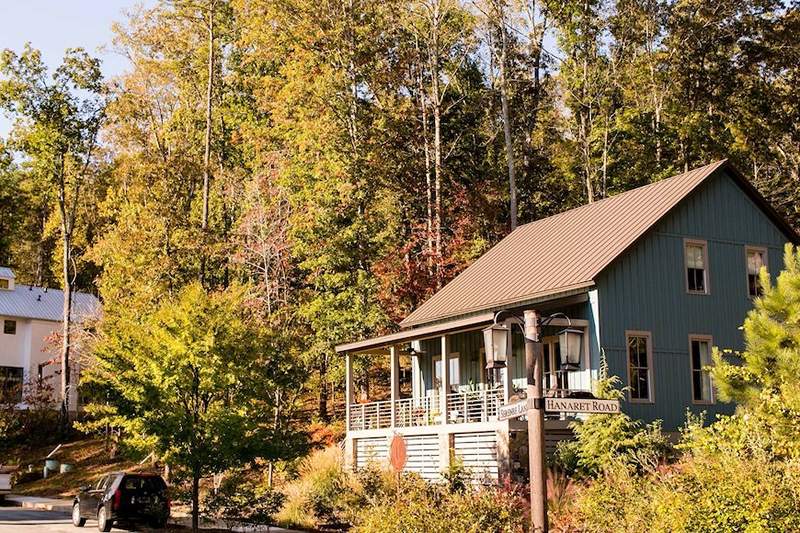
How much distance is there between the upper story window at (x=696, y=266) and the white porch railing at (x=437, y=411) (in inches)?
266

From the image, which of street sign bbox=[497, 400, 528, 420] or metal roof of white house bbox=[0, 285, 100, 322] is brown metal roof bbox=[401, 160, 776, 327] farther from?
metal roof of white house bbox=[0, 285, 100, 322]

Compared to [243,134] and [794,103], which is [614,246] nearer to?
[794,103]

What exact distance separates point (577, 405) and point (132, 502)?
1565cm

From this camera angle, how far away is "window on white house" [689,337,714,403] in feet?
92.8

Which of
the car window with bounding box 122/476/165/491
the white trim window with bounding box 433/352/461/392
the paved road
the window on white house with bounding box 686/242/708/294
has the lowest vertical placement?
the paved road

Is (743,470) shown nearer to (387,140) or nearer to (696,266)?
(696,266)

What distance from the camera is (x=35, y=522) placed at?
27.7m

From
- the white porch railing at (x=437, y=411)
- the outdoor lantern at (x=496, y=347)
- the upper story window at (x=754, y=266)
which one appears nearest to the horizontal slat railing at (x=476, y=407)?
the white porch railing at (x=437, y=411)

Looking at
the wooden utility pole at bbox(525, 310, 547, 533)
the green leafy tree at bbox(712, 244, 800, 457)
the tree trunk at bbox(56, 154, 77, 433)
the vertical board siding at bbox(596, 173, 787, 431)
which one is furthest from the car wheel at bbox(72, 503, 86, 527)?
the tree trunk at bbox(56, 154, 77, 433)

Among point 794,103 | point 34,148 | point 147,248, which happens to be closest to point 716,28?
point 794,103

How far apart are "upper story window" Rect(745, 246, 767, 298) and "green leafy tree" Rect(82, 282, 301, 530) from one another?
50.1 ft

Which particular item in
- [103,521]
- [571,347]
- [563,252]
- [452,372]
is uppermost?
[563,252]

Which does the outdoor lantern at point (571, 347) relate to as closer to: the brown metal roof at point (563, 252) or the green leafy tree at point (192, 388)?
the green leafy tree at point (192, 388)

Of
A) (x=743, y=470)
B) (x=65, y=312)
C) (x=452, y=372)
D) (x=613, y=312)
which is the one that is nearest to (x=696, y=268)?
(x=613, y=312)
